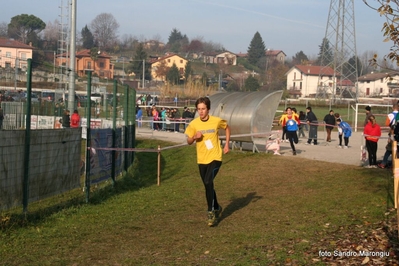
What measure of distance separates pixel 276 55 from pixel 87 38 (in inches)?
2270

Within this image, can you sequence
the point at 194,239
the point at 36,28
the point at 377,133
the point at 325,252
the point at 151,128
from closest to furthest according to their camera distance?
the point at 325,252 < the point at 194,239 < the point at 377,133 < the point at 151,128 < the point at 36,28

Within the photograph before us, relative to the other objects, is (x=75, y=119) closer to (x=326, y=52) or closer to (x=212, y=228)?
(x=212, y=228)

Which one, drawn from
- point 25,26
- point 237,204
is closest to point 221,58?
point 25,26

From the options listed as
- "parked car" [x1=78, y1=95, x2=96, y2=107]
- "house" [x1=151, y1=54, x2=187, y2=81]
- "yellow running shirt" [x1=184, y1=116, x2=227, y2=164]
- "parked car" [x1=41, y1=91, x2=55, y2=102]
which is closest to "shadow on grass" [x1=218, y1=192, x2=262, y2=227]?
"yellow running shirt" [x1=184, y1=116, x2=227, y2=164]

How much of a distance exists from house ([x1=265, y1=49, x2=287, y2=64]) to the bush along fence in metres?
155

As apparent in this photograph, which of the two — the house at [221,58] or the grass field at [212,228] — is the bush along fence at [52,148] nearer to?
the grass field at [212,228]

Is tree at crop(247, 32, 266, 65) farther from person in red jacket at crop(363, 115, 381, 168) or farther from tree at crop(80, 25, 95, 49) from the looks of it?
person in red jacket at crop(363, 115, 381, 168)

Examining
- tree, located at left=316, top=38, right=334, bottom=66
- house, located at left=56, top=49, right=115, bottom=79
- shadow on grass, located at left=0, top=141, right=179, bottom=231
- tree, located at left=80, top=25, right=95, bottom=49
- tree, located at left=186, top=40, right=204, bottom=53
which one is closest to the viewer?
shadow on grass, located at left=0, top=141, right=179, bottom=231

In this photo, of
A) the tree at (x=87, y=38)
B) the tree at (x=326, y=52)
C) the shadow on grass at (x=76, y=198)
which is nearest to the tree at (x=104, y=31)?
the tree at (x=87, y=38)

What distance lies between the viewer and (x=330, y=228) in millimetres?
9094

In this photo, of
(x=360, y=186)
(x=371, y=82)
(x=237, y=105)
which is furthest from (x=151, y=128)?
(x=371, y=82)

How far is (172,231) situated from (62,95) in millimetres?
3824

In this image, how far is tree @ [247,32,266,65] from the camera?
165 meters

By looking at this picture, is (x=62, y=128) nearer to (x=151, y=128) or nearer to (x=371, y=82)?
(x=151, y=128)
